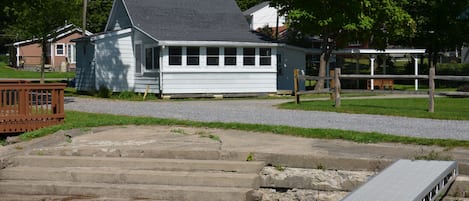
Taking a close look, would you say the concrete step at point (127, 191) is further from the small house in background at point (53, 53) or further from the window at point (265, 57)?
the small house in background at point (53, 53)

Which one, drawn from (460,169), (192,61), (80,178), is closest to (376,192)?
(460,169)

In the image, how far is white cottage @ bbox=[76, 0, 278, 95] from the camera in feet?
101

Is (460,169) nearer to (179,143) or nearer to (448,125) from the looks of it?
(179,143)

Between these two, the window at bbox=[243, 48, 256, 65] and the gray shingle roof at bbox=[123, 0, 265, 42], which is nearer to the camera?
the gray shingle roof at bbox=[123, 0, 265, 42]

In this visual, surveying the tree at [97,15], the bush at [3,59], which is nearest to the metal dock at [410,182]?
the tree at [97,15]

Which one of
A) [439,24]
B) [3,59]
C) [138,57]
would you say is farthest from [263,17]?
[138,57]

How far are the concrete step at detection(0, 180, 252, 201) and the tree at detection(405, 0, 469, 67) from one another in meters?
35.6

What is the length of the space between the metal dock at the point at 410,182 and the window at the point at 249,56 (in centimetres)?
2288

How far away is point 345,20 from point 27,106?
19.8 metres

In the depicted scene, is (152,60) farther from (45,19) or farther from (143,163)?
(143,163)

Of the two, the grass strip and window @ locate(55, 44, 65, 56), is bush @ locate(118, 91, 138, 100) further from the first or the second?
window @ locate(55, 44, 65, 56)

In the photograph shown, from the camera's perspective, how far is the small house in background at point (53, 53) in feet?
213

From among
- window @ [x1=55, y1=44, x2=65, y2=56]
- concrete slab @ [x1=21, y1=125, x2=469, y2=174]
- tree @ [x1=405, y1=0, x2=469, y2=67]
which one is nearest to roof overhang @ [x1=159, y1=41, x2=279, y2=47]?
tree @ [x1=405, y1=0, x2=469, y2=67]

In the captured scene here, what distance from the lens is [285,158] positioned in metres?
10.4
